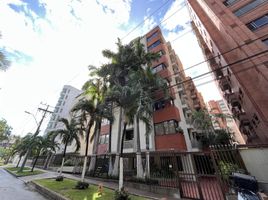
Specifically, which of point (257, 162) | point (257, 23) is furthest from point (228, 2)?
point (257, 162)

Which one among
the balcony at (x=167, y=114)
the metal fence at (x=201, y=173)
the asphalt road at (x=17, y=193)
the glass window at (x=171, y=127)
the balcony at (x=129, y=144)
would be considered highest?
the balcony at (x=167, y=114)

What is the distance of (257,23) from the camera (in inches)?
726

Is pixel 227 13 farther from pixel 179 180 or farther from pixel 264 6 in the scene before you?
pixel 179 180

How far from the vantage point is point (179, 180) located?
9.86 m

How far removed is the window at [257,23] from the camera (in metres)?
17.8

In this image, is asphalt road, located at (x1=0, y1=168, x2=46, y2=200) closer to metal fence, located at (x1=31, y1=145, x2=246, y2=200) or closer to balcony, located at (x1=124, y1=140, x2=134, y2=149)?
metal fence, located at (x1=31, y1=145, x2=246, y2=200)

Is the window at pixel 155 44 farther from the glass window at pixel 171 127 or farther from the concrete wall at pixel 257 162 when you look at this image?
the concrete wall at pixel 257 162

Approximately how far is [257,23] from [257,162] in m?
19.5

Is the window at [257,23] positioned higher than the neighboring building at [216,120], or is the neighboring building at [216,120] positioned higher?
the window at [257,23]

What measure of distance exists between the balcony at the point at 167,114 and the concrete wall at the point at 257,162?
1059 centimetres

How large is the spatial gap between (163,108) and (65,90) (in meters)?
65.7

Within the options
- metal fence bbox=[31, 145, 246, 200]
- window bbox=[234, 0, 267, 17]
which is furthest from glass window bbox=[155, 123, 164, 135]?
window bbox=[234, 0, 267, 17]

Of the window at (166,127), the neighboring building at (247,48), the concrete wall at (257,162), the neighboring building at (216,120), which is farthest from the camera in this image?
the neighboring building at (216,120)

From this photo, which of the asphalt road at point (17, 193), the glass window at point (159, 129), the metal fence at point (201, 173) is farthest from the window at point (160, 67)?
the asphalt road at point (17, 193)
